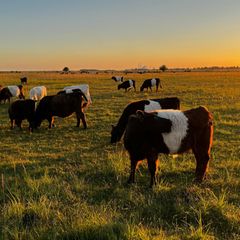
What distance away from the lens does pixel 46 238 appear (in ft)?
16.2

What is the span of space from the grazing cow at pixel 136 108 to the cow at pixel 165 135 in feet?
13.6

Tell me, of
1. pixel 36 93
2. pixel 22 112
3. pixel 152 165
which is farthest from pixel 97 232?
pixel 36 93

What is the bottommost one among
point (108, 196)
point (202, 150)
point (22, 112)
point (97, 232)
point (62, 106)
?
point (108, 196)

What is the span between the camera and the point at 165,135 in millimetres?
7242

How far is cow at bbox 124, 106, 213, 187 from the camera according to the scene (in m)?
7.28

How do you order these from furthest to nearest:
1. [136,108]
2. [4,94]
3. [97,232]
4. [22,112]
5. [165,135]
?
[4,94] → [22,112] → [136,108] → [165,135] → [97,232]

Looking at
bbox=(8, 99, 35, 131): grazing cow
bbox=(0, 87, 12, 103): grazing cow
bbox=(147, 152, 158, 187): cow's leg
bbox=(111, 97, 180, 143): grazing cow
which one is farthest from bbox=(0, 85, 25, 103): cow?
bbox=(147, 152, 158, 187): cow's leg

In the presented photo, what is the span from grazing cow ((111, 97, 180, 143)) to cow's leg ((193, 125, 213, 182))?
4.34m

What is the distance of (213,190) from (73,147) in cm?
537

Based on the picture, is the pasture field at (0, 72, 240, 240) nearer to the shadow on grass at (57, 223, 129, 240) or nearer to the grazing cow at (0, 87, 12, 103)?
the shadow on grass at (57, 223, 129, 240)

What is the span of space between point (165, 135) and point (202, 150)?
96cm

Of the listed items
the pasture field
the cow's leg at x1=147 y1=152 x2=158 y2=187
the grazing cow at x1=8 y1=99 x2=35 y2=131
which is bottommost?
the pasture field

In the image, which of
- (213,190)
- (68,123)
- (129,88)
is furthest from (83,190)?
(129,88)

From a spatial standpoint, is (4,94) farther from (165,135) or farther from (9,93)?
(165,135)
